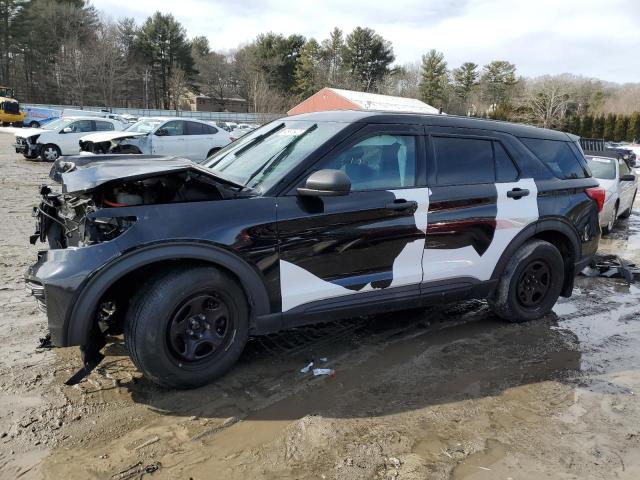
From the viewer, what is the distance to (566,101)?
54.0 m

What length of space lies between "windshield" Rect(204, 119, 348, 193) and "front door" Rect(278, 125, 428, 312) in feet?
0.57

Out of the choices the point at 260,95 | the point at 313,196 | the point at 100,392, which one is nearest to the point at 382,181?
the point at 313,196

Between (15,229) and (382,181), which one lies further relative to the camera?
(15,229)

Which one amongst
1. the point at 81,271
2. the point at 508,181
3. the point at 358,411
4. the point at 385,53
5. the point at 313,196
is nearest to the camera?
the point at 81,271

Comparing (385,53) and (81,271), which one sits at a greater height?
(385,53)

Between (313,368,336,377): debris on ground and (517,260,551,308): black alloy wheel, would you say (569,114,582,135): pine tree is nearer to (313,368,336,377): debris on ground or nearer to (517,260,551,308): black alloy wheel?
(517,260,551,308): black alloy wheel

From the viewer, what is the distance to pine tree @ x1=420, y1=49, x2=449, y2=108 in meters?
68.5

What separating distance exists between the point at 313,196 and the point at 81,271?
1.47 meters

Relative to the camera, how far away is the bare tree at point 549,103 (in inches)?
2076

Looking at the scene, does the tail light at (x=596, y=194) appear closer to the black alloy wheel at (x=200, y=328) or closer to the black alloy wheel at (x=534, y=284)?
the black alloy wheel at (x=534, y=284)

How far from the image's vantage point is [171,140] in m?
15.4

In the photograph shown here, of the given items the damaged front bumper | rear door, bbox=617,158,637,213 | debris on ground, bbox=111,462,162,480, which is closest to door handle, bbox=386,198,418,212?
the damaged front bumper

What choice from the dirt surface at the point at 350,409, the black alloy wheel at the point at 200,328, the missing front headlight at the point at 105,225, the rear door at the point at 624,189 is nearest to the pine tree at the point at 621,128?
the rear door at the point at 624,189

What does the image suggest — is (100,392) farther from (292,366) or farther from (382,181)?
(382,181)
